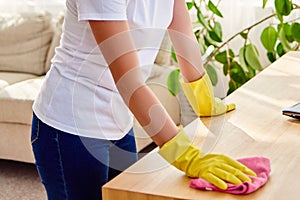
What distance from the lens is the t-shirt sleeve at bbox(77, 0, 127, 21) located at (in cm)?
128

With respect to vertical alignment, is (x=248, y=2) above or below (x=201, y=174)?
below

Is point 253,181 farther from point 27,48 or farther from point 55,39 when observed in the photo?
point 27,48

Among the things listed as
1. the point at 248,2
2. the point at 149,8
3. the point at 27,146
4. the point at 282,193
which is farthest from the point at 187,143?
the point at 248,2

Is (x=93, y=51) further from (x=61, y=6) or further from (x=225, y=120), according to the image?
(x=61, y=6)

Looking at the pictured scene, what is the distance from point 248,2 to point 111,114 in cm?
234

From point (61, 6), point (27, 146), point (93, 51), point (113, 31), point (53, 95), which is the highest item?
point (113, 31)

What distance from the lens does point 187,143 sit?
4.35 feet

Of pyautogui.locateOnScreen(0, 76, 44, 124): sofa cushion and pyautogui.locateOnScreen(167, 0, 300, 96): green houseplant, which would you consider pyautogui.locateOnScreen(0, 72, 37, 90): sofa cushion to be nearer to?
pyautogui.locateOnScreen(0, 76, 44, 124): sofa cushion

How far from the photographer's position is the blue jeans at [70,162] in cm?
151

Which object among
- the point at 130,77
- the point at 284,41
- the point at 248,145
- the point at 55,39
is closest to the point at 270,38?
the point at 284,41

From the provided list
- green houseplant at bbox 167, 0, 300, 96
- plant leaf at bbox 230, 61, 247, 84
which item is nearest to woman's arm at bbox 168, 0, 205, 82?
green houseplant at bbox 167, 0, 300, 96

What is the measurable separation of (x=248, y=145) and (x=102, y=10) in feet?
1.49

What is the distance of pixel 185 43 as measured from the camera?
5.63 feet

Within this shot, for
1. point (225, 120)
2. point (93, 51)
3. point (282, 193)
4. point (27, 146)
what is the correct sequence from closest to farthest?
point (282, 193) < point (93, 51) < point (225, 120) < point (27, 146)
